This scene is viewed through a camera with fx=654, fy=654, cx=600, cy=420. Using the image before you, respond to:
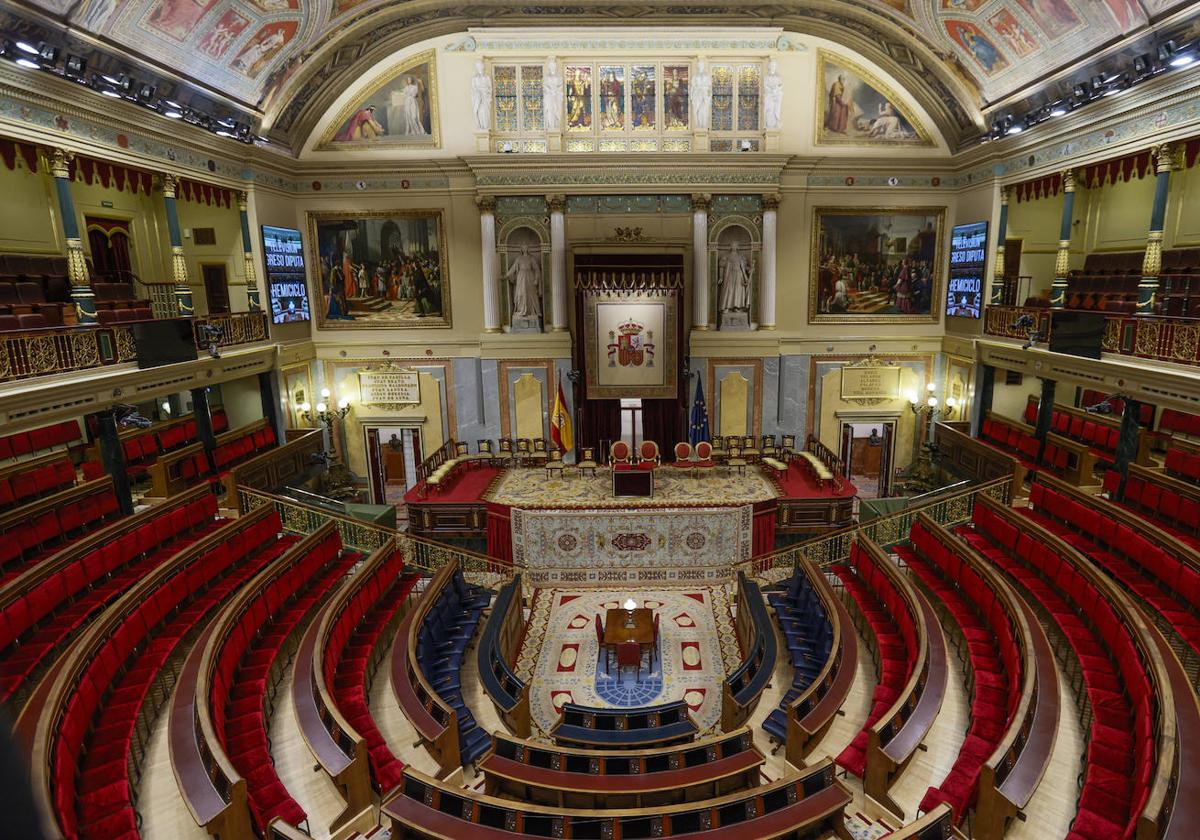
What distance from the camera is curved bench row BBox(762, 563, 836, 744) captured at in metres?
8.62

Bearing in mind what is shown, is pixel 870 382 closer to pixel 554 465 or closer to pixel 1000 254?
pixel 1000 254

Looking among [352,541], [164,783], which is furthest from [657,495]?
[164,783]

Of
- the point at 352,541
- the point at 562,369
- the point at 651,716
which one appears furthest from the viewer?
the point at 562,369

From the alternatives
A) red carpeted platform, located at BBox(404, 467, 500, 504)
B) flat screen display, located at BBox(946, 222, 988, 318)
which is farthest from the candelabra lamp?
red carpeted platform, located at BBox(404, 467, 500, 504)

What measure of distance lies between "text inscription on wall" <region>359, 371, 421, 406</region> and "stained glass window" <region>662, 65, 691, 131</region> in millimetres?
9983

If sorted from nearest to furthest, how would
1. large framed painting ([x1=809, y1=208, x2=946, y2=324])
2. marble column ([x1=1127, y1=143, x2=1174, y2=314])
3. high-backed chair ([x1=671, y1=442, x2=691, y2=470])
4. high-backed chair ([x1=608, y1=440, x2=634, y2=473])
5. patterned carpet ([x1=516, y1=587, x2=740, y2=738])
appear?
patterned carpet ([x1=516, y1=587, x2=740, y2=738]), marble column ([x1=1127, y1=143, x2=1174, y2=314]), high-backed chair ([x1=608, y1=440, x2=634, y2=473]), high-backed chair ([x1=671, y1=442, x2=691, y2=470]), large framed painting ([x1=809, y1=208, x2=946, y2=324])

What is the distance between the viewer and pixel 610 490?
14914 millimetres

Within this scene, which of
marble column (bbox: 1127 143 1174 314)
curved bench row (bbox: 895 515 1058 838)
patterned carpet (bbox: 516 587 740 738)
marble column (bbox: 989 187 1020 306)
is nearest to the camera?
curved bench row (bbox: 895 515 1058 838)

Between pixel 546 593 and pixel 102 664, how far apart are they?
7.48 metres

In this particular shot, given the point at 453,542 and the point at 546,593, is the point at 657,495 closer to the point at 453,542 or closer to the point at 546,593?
the point at 546,593

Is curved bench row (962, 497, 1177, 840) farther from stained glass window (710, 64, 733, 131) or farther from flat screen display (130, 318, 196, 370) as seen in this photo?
flat screen display (130, 318, 196, 370)

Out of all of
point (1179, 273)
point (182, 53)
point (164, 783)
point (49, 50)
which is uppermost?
point (182, 53)

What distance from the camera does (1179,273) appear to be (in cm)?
1430

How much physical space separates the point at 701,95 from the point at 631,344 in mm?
6810
